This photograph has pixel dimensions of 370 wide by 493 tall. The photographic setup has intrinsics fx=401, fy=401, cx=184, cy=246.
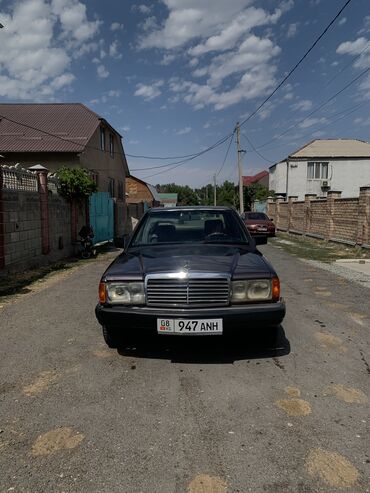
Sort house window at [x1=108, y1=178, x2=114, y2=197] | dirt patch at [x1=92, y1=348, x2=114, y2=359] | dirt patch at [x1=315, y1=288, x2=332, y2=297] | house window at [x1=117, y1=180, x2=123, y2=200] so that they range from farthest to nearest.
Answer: house window at [x1=117, y1=180, x2=123, y2=200] → house window at [x1=108, y1=178, x2=114, y2=197] → dirt patch at [x1=315, y1=288, x2=332, y2=297] → dirt patch at [x1=92, y1=348, x2=114, y2=359]

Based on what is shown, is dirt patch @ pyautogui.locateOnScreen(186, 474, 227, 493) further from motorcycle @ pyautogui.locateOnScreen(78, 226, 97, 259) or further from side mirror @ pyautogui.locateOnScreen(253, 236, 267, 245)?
motorcycle @ pyautogui.locateOnScreen(78, 226, 97, 259)

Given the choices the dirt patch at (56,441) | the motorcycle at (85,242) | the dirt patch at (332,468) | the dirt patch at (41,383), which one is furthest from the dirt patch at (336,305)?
the motorcycle at (85,242)

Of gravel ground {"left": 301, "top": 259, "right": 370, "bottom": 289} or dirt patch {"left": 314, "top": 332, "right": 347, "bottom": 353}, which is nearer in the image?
dirt patch {"left": 314, "top": 332, "right": 347, "bottom": 353}

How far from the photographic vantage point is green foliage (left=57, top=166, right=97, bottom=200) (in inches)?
508

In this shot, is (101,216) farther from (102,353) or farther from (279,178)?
(279,178)

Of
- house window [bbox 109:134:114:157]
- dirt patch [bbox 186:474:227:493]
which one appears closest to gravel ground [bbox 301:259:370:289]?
dirt patch [bbox 186:474:227:493]

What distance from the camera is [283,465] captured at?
241 centimetres

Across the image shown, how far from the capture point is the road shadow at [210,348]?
408 cm

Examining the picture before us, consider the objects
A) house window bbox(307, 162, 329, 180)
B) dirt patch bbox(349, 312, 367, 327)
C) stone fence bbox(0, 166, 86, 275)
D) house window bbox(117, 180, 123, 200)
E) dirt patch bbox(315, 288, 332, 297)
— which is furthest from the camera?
house window bbox(307, 162, 329, 180)

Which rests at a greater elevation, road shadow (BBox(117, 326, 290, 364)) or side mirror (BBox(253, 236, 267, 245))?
side mirror (BBox(253, 236, 267, 245))

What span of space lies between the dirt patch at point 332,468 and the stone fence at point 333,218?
41.2 feet

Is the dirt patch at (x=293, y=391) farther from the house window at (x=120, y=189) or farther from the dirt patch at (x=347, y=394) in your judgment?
the house window at (x=120, y=189)

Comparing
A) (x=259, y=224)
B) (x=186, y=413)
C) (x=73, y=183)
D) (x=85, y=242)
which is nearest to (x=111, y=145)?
(x=259, y=224)

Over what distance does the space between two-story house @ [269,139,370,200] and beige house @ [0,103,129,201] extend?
72.0 ft
